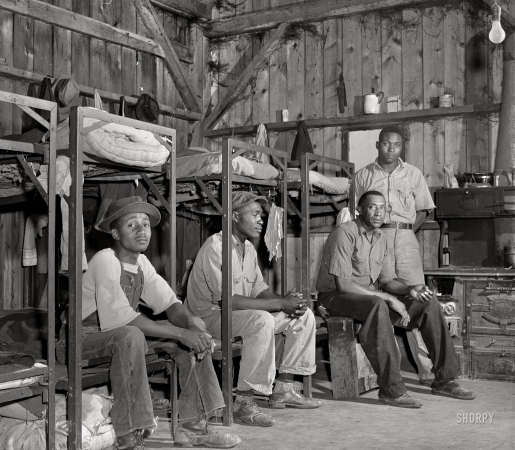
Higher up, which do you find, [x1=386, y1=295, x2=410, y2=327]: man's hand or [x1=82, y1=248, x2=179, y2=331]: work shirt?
[x1=82, y1=248, x2=179, y2=331]: work shirt

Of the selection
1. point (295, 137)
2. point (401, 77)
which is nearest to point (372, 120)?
point (401, 77)

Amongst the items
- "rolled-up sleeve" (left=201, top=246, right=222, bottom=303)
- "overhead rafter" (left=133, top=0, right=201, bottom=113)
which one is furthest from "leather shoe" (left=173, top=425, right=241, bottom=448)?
"overhead rafter" (left=133, top=0, right=201, bottom=113)

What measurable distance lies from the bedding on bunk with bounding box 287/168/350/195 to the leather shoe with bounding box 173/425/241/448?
3.04 metres

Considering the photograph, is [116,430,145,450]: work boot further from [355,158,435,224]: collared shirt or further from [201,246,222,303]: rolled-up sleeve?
[355,158,435,224]: collared shirt

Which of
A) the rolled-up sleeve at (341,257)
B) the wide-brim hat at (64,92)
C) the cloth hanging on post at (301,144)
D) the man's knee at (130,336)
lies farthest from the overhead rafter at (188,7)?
the man's knee at (130,336)

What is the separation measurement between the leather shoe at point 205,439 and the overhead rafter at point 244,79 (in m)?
5.72

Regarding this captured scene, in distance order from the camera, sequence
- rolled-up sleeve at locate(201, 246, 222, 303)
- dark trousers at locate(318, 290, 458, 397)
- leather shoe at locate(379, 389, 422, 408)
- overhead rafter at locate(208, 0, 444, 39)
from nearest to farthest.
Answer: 1. rolled-up sleeve at locate(201, 246, 222, 303)
2. leather shoe at locate(379, 389, 422, 408)
3. dark trousers at locate(318, 290, 458, 397)
4. overhead rafter at locate(208, 0, 444, 39)

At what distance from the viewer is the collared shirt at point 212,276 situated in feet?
19.0

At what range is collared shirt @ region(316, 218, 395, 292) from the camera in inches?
261

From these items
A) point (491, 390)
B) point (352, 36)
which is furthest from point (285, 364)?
point (352, 36)

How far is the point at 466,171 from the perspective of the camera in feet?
27.7

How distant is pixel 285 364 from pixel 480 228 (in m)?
3.26

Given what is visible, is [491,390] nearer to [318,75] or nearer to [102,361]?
[102,361]

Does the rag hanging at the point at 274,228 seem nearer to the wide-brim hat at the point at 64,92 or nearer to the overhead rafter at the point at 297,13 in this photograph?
the wide-brim hat at the point at 64,92
